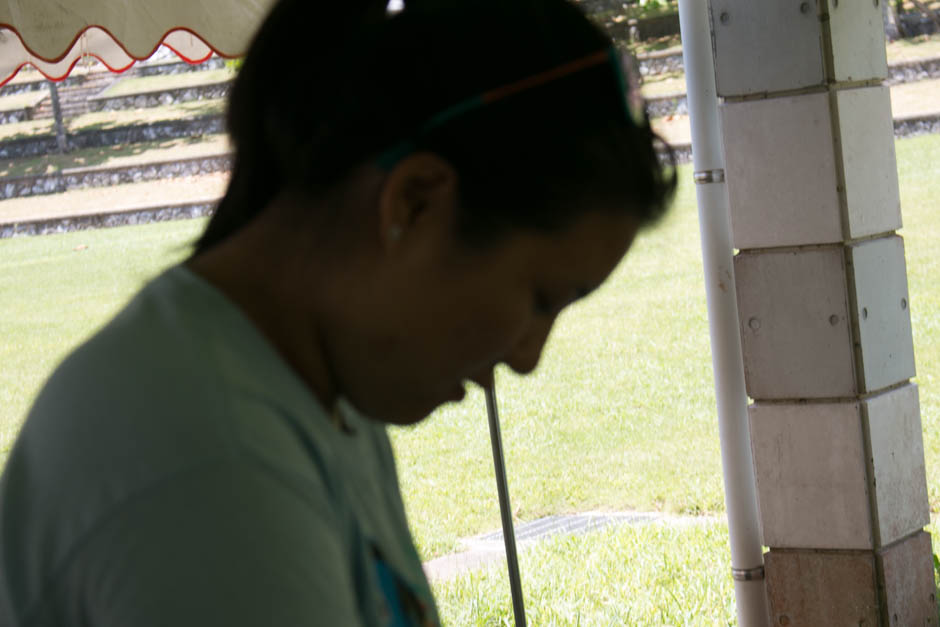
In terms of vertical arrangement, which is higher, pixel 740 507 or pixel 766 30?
pixel 766 30

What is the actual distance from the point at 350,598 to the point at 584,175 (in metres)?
0.28

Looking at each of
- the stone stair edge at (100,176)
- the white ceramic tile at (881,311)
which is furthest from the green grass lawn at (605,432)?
the stone stair edge at (100,176)

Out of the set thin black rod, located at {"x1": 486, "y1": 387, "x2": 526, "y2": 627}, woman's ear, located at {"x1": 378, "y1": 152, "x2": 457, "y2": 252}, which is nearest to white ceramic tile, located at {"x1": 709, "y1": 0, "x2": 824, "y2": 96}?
thin black rod, located at {"x1": 486, "y1": 387, "x2": 526, "y2": 627}

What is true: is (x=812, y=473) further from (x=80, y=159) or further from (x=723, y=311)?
(x=80, y=159)

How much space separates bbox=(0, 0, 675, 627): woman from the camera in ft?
1.94

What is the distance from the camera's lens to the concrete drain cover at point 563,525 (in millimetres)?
5586

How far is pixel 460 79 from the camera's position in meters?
0.71

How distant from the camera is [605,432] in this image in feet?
24.8

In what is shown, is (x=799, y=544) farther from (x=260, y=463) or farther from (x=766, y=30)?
(x=260, y=463)

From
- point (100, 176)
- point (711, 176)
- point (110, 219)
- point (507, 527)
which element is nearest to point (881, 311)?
point (711, 176)

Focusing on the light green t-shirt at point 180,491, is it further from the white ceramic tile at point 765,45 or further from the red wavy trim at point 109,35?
the white ceramic tile at point 765,45

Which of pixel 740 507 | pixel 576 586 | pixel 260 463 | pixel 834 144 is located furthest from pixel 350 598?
pixel 576 586

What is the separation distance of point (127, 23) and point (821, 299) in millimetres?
1673

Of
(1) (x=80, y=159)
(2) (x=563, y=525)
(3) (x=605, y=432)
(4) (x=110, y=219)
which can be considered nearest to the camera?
(2) (x=563, y=525)
